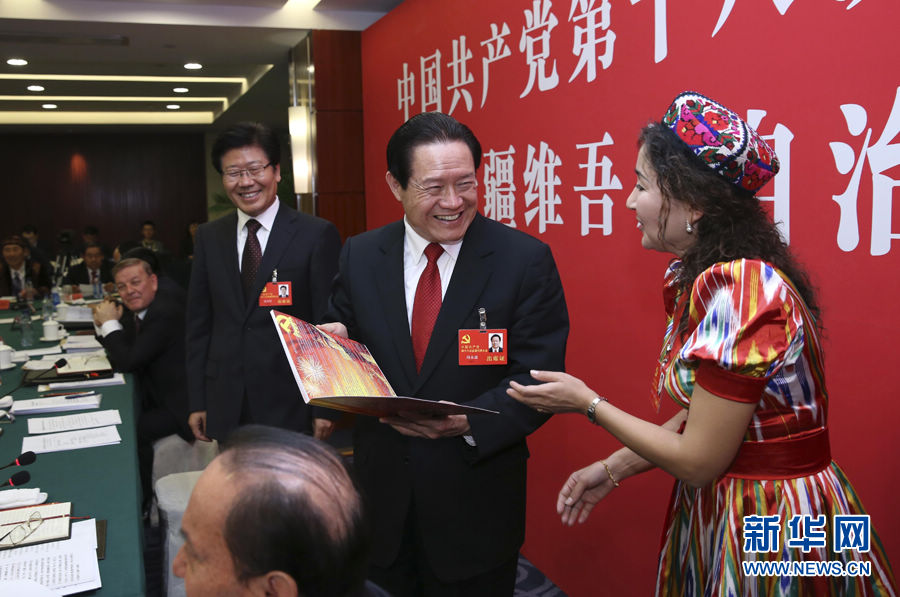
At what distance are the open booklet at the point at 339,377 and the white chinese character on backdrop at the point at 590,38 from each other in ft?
5.54

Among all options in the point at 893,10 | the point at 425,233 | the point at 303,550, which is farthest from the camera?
the point at 425,233

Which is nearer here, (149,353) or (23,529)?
(23,529)

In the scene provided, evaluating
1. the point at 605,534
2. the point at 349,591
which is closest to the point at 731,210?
the point at 349,591

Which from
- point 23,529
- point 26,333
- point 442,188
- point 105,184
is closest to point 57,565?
point 23,529

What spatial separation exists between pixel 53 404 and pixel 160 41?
4.33 meters

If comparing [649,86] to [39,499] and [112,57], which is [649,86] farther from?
[112,57]

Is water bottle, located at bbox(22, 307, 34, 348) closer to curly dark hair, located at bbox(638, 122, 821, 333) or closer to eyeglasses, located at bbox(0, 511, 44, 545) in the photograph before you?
eyeglasses, located at bbox(0, 511, 44, 545)

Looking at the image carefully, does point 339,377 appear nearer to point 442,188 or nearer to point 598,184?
point 442,188

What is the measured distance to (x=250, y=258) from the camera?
296 centimetres

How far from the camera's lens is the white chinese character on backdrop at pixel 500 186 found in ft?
11.9

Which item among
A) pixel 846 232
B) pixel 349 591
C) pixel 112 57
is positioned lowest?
pixel 349 591

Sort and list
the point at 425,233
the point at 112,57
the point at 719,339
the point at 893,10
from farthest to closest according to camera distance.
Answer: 1. the point at 112,57
2. the point at 425,233
3. the point at 893,10
4. the point at 719,339

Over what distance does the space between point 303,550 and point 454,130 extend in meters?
1.21

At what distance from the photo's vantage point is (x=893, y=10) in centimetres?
179
